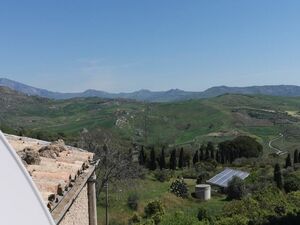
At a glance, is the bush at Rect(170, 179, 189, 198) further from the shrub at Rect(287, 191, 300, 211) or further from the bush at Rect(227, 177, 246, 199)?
the shrub at Rect(287, 191, 300, 211)

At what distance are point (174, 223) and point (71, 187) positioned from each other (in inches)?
753

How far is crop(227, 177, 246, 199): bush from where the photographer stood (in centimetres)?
4380

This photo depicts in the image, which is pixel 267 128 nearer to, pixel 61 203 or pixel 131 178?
pixel 131 178

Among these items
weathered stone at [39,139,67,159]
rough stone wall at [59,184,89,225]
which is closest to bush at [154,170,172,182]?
weathered stone at [39,139,67,159]

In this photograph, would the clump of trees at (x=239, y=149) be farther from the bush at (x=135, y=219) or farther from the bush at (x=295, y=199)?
the bush at (x=135, y=219)

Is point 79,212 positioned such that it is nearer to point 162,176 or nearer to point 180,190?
point 180,190

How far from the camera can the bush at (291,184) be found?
44225mm

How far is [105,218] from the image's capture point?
33844 mm

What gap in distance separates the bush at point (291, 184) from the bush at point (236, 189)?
422cm

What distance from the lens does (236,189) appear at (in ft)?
145

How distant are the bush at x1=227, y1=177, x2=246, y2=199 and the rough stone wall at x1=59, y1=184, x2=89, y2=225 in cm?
3716

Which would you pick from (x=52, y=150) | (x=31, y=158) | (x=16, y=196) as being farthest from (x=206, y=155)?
(x=16, y=196)

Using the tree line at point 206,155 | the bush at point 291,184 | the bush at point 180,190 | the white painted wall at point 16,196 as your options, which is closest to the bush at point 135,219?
the bush at point 180,190

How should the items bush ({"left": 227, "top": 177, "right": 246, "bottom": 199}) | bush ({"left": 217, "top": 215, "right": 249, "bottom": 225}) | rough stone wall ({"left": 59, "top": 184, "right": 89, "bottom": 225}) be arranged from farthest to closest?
bush ({"left": 227, "top": 177, "right": 246, "bottom": 199}) < bush ({"left": 217, "top": 215, "right": 249, "bottom": 225}) < rough stone wall ({"left": 59, "top": 184, "right": 89, "bottom": 225})
